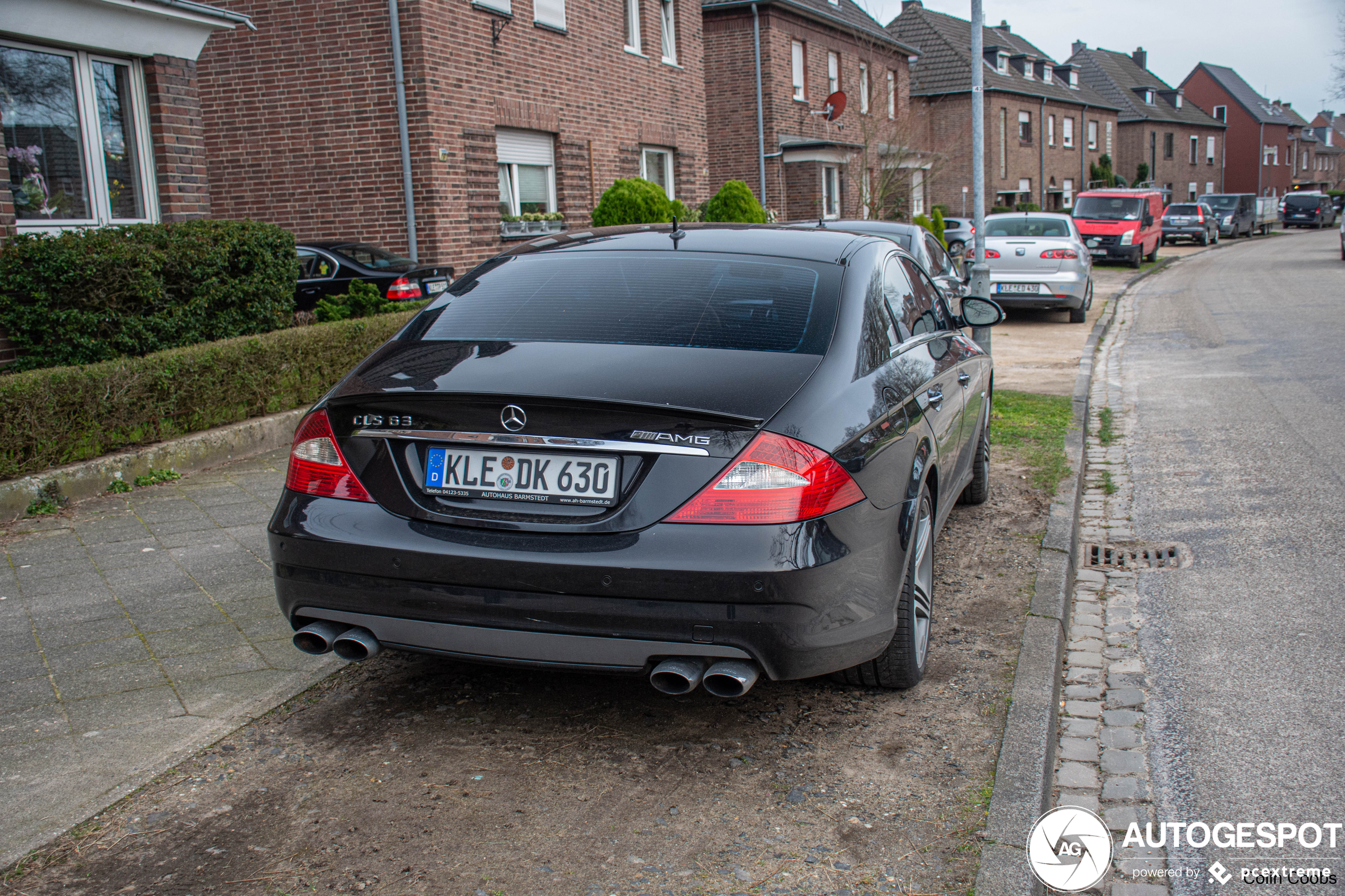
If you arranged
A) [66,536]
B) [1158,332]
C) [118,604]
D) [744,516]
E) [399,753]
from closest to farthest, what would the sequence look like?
[744,516] → [399,753] → [118,604] → [66,536] → [1158,332]

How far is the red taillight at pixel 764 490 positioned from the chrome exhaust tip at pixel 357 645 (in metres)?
1.00

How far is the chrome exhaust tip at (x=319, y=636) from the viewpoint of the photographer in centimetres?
331

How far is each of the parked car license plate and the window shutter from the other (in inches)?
523

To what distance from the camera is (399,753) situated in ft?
11.1

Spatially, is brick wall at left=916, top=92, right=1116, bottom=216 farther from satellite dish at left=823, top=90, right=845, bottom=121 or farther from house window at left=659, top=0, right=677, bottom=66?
house window at left=659, top=0, right=677, bottom=66

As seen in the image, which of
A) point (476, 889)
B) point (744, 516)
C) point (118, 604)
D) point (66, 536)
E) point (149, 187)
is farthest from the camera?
point (149, 187)

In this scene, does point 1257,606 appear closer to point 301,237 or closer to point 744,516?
point 744,516

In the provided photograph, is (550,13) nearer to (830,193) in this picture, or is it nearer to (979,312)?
(979,312)

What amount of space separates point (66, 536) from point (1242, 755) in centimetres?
549

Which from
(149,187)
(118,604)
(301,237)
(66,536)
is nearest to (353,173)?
(301,237)

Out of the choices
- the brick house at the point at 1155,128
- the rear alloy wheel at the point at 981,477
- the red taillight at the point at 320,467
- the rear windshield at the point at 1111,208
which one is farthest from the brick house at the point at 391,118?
the brick house at the point at 1155,128

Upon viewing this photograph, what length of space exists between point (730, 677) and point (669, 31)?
1994cm

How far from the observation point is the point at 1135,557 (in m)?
5.71

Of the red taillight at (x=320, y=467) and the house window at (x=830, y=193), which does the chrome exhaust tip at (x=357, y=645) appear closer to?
the red taillight at (x=320, y=467)
